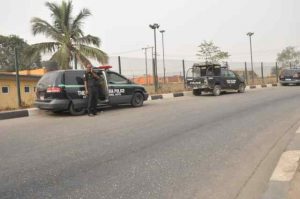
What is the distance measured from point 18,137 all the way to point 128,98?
6.97 m

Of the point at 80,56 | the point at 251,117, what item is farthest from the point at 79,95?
the point at 80,56

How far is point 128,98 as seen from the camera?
15.7m

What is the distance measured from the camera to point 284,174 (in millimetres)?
5617

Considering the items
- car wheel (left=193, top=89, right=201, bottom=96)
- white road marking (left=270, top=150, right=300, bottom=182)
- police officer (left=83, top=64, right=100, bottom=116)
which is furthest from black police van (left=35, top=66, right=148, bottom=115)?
car wheel (left=193, top=89, right=201, bottom=96)

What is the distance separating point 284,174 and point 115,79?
10177 mm

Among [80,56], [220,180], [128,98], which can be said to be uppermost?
[80,56]

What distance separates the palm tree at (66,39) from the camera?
2741 centimetres

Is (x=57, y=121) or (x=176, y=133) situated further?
(x=57, y=121)

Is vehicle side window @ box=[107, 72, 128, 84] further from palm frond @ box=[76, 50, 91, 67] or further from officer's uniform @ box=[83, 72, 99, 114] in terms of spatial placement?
palm frond @ box=[76, 50, 91, 67]

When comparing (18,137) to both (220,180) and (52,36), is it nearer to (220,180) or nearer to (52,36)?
(220,180)

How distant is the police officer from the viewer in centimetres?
1341

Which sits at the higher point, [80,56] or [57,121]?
[80,56]

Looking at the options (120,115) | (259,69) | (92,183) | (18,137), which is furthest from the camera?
(259,69)

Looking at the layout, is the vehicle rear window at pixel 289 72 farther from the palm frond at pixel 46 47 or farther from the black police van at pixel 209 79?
the palm frond at pixel 46 47
